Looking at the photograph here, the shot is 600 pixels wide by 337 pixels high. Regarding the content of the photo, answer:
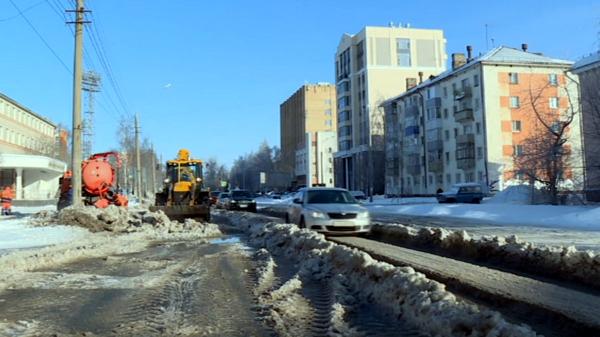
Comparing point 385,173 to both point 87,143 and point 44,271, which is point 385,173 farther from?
point 44,271

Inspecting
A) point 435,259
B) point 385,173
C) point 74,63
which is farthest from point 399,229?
point 385,173

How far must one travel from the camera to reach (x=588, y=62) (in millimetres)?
37781

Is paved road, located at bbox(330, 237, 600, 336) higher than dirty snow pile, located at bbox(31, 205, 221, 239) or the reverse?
the reverse

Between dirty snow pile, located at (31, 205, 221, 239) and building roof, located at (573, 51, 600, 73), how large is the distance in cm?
2781

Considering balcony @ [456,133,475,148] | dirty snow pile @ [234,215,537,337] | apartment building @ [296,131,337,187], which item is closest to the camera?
dirty snow pile @ [234,215,537,337]

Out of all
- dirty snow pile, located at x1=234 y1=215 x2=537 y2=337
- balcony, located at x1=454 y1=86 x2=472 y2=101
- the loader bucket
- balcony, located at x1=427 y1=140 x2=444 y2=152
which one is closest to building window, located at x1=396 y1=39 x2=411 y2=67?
balcony, located at x1=427 y1=140 x2=444 y2=152

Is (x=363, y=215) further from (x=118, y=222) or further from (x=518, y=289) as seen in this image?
(x=118, y=222)

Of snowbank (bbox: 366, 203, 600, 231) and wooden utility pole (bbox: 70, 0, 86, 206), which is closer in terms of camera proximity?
snowbank (bbox: 366, 203, 600, 231)

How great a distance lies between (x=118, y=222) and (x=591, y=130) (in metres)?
25.8

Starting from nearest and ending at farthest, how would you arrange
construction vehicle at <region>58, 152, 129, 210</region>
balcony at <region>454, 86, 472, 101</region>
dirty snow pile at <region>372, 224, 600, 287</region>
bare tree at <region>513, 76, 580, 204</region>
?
1. dirty snow pile at <region>372, 224, 600, 287</region>
2. construction vehicle at <region>58, 152, 129, 210</region>
3. bare tree at <region>513, 76, 580, 204</region>
4. balcony at <region>454, 86, 472, 101</region>

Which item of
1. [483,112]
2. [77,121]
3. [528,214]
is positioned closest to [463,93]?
[483,112]

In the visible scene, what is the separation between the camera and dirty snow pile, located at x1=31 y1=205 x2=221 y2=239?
72.4 feet

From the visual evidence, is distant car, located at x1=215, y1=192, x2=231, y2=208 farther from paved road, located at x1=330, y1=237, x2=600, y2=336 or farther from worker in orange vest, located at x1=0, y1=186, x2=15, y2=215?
paved road, located at x1=330, y1=237, x2=600, y2=336

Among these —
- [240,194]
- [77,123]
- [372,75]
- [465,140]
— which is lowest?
[240,194]
